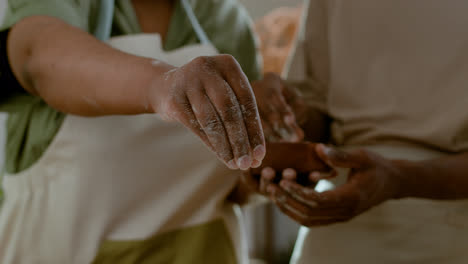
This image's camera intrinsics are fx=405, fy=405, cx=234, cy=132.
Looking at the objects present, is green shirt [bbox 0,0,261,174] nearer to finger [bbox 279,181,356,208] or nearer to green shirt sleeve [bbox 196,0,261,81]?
green shirt sleeve [bbox 196,0,261,81]

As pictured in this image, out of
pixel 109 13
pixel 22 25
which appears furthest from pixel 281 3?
pixel 22 25

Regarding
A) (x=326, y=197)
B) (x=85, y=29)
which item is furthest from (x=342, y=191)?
(x=85, y=29)

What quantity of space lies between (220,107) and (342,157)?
0.68 feet

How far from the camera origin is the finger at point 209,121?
28 cm

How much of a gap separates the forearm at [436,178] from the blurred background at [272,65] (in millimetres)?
555

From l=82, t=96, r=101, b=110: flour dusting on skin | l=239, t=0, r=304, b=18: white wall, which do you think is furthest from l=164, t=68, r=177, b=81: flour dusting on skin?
l=239, t=0, r=304, b=18: white wall

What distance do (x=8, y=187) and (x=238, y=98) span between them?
402mm

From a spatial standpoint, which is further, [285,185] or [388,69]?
[388,69]

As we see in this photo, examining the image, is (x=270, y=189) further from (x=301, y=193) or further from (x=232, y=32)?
(x=232, y=32)

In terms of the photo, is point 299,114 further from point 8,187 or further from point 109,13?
point 8,187

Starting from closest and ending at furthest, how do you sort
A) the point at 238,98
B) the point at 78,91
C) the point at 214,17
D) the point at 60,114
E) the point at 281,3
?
the point at 238,98
the point at 78,91
the point at 60,114
the point at 214,17
the point at 281,3

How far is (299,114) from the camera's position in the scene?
0.57 metres

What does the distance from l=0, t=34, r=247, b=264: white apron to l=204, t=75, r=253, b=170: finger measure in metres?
0.21

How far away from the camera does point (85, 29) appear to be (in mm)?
492
